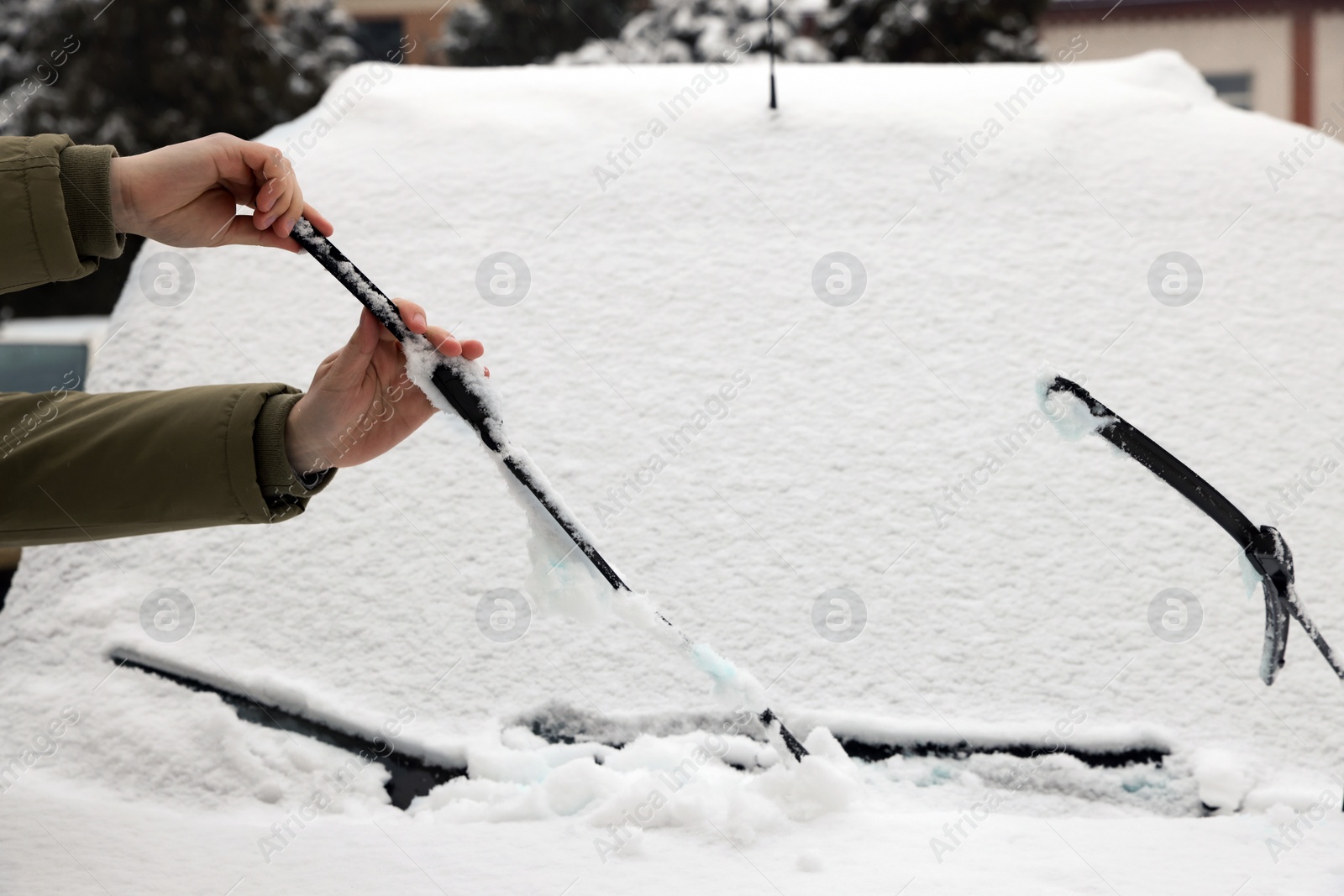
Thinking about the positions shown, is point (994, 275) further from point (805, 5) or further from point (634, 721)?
point (805, 5)

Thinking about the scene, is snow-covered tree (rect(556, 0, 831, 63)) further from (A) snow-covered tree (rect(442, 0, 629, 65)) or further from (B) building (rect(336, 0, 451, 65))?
(B) building (rect(336, 0, 451, 65))

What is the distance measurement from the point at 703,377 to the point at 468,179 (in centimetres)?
84

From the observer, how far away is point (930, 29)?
10.8 m

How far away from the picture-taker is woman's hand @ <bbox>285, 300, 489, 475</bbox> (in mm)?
1432

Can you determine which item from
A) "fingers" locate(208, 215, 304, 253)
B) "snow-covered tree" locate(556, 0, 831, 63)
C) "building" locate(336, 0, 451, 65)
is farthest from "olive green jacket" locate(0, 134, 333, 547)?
"building" locate(336, 0, 451, 65)

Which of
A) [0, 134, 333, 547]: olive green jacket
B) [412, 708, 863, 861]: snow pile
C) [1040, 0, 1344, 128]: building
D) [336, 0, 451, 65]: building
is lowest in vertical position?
[412, 708, 863, 861]: snow pile

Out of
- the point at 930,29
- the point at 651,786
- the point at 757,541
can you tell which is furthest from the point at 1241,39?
the point at 651,786

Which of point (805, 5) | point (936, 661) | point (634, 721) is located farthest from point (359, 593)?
point (805, 5)

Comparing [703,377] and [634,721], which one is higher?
[703,377]

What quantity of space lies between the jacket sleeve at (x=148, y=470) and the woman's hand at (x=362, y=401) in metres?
0.04

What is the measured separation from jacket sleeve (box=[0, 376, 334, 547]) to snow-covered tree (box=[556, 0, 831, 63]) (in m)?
10.4

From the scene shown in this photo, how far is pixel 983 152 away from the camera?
2.53m

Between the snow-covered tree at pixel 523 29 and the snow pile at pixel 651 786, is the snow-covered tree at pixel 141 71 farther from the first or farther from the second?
the snow pile at pixel 651 786

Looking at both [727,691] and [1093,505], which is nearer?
[727,691]
